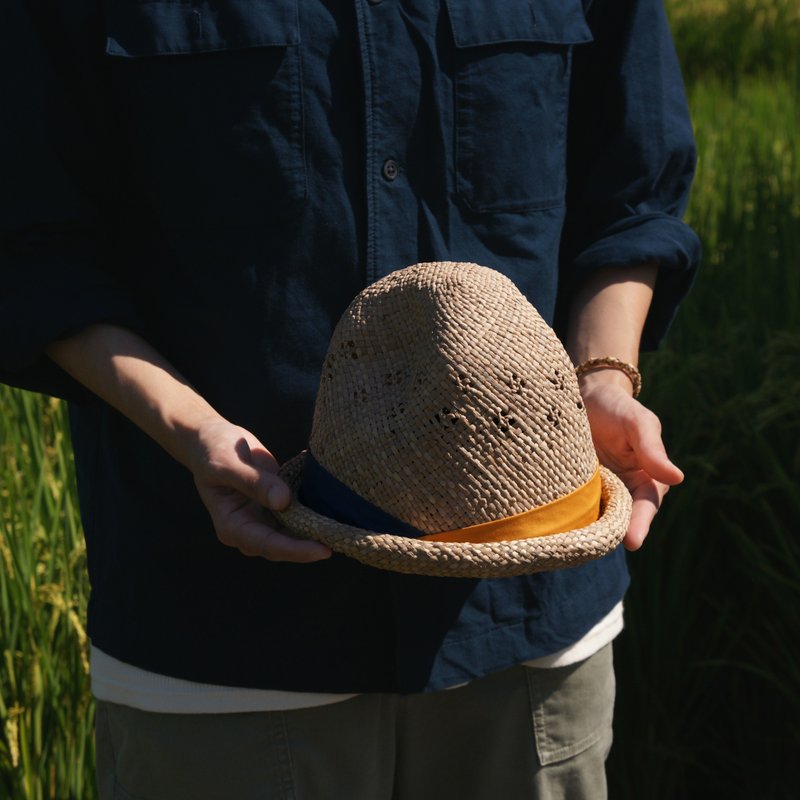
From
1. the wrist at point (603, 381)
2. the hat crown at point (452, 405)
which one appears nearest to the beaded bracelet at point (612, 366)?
the wrist at point (603, 381)

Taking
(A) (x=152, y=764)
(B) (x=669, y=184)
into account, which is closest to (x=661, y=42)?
(B) (x=669, y=184)

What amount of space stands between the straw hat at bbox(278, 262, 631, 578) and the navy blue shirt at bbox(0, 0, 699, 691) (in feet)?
0.62

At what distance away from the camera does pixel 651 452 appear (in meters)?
1.26

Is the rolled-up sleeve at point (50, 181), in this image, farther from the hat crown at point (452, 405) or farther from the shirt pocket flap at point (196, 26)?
the hat crown at point (452, 405)

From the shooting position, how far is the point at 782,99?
4527mm

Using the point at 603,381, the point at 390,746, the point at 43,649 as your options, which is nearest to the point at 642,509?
the point at 603,381

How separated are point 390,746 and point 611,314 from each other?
55 cm

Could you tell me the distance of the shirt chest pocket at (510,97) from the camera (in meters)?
1.34

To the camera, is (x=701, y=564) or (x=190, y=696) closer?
(x=190, y=696)

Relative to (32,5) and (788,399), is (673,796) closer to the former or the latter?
(788,399)

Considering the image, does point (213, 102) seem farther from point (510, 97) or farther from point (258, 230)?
point (510, 97)

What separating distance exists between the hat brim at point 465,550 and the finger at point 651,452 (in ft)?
0.55

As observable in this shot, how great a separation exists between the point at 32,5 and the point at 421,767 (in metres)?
0.89

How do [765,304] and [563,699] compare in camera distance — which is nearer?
[563,699]
